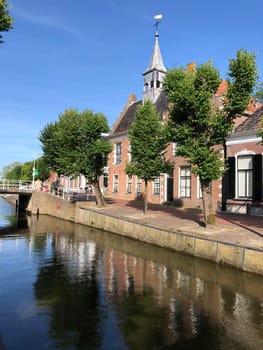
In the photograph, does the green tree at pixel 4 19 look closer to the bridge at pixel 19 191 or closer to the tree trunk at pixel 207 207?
the tree trunk at pixel 207 207

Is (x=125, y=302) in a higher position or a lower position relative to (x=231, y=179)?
lower

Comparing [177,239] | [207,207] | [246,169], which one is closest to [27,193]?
[246,169]

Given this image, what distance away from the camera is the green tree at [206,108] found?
14.8 meters

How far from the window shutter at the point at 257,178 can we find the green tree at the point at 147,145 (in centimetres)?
532

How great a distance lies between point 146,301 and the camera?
29.8ft

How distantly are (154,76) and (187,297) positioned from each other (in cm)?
3067

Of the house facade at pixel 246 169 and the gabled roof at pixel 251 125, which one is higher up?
the gabled roof at pixel 251 125

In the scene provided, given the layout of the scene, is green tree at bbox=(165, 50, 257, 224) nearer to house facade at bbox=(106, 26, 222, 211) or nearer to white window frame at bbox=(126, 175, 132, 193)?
house facade at bbox=(106, 26, 222, 211)

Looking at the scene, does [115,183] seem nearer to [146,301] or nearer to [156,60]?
[156,60]

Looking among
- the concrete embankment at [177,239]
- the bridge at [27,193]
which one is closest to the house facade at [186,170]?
the concrete embankment at [177,239]

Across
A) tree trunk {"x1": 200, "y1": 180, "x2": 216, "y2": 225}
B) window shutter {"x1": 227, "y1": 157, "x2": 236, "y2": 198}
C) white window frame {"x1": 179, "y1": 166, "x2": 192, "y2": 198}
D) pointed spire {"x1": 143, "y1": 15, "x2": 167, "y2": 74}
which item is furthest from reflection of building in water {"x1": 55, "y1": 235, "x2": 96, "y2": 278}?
pointed spire {"x1": 143, "y1": 15, "x2": 167, "y2": 74}

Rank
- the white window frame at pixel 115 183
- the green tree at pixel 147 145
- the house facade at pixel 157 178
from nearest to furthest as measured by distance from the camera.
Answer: the green tree at pixel 147 145
the house facade at pixel 157 178
the white window frame at pixel 115 183

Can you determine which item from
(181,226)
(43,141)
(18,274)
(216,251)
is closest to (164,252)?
(181,226)

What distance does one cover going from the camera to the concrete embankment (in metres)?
11.7
